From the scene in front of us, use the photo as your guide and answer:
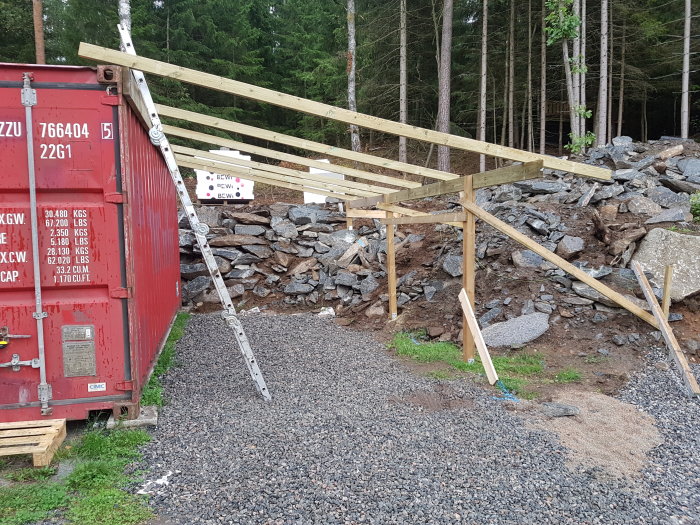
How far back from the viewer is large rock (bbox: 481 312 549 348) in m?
7.23

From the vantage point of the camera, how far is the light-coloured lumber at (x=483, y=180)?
16.4 ft

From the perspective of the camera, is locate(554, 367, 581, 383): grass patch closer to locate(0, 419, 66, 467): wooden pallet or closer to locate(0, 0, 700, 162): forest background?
locate(0, 419, 66, 467): wooden pallet

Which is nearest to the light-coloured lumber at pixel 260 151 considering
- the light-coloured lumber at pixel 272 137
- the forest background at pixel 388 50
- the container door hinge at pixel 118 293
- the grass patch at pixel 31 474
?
the light-coloured lumber at pixel 272 137

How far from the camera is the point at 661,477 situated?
358 centimetres

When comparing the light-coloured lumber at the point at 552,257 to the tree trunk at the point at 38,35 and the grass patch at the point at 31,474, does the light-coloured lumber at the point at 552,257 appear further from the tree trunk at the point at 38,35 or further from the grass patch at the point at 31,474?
the tree trunk at the point at 38,35

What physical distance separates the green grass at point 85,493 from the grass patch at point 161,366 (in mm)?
902

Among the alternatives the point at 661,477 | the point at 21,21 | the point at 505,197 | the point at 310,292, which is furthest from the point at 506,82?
the point at 661,477

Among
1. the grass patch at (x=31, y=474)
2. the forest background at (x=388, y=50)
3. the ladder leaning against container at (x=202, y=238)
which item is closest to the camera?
the grass patch at (x=31, y=474)

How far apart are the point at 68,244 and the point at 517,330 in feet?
20.0

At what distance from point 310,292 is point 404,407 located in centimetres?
719

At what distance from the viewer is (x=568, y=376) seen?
6.04 m

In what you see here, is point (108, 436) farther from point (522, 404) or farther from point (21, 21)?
point (21, 21)

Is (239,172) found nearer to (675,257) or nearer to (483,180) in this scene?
(483,180)

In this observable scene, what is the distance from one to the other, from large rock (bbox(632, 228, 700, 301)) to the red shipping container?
24.9ft
